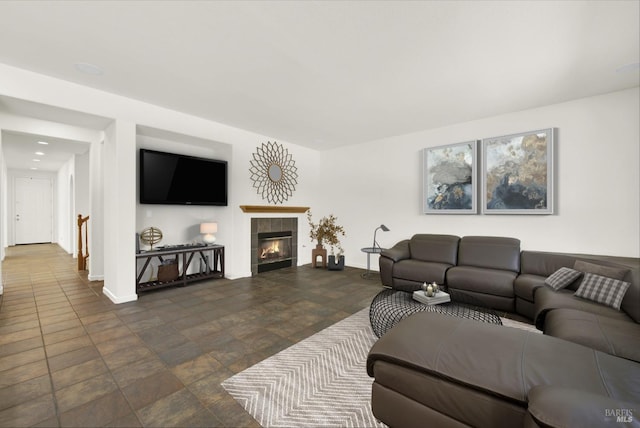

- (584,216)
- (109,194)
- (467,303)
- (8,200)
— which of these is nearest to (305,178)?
(109,194)

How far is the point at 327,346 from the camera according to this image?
250cm

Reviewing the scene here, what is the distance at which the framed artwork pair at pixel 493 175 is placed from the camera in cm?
385

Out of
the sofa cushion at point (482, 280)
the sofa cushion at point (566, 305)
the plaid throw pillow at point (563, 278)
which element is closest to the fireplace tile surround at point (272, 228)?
the sofa cushion at point (482, 280)

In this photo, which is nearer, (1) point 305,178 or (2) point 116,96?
(2) point 116,96

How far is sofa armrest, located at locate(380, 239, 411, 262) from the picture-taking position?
173 inches

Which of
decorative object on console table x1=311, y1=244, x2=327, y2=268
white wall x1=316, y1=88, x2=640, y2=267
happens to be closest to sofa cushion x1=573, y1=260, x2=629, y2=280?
white wall x1=316, y1=88, x2=640, y2=267

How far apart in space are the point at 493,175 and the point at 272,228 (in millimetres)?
4063

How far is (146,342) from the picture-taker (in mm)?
2553

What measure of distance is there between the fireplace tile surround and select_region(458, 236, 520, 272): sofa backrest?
11.1ft

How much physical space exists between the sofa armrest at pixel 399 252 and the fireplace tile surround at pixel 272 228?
229 centimetres

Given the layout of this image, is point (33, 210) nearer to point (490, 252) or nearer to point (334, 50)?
point (334, 50)

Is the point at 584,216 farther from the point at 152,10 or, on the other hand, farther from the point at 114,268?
the point at 114,268

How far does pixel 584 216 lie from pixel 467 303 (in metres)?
2.32

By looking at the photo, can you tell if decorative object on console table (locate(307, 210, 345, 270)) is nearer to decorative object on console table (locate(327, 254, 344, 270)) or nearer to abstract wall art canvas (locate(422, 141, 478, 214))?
decorative object on console table (locate(327, 254, 344, 270))
